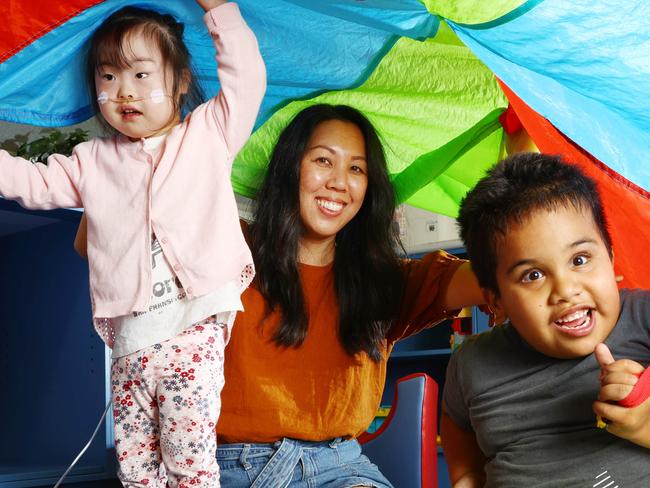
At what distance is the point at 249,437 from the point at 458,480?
352mm

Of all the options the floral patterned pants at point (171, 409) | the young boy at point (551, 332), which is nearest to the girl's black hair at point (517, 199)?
the young boy at point (551, 332)

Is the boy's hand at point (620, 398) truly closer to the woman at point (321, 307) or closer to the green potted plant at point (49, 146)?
the woman at point (321, 307)

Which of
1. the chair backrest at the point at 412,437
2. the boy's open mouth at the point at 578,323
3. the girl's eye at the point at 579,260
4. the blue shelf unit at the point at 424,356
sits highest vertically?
the girl's eye at the point at 579,260

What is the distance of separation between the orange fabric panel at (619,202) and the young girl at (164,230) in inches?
19.2

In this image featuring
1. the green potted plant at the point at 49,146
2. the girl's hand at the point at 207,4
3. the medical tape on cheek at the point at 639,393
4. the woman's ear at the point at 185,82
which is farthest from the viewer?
the green potted plant at the point at 49,146

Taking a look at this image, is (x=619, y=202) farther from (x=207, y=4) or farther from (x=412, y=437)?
(x=207, y=4)

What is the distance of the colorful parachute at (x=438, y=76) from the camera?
3.26 ft

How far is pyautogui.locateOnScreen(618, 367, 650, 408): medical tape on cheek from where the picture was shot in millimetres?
821

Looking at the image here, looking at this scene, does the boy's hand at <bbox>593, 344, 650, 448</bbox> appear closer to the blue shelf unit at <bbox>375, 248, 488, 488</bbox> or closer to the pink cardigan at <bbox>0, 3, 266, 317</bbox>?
the pink cardigan at <bbox>0, 3, 266, 317</bbox>

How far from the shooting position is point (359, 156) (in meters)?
1.44

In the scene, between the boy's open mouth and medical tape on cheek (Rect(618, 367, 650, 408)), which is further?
the boy's open mouth

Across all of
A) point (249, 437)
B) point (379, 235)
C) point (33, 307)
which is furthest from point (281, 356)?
point (33, 307)

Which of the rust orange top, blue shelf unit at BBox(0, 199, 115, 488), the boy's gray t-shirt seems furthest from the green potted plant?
the boy's gray t-shirt

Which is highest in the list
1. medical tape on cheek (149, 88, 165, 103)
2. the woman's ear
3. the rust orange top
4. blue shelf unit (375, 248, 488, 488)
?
the woman's ear
